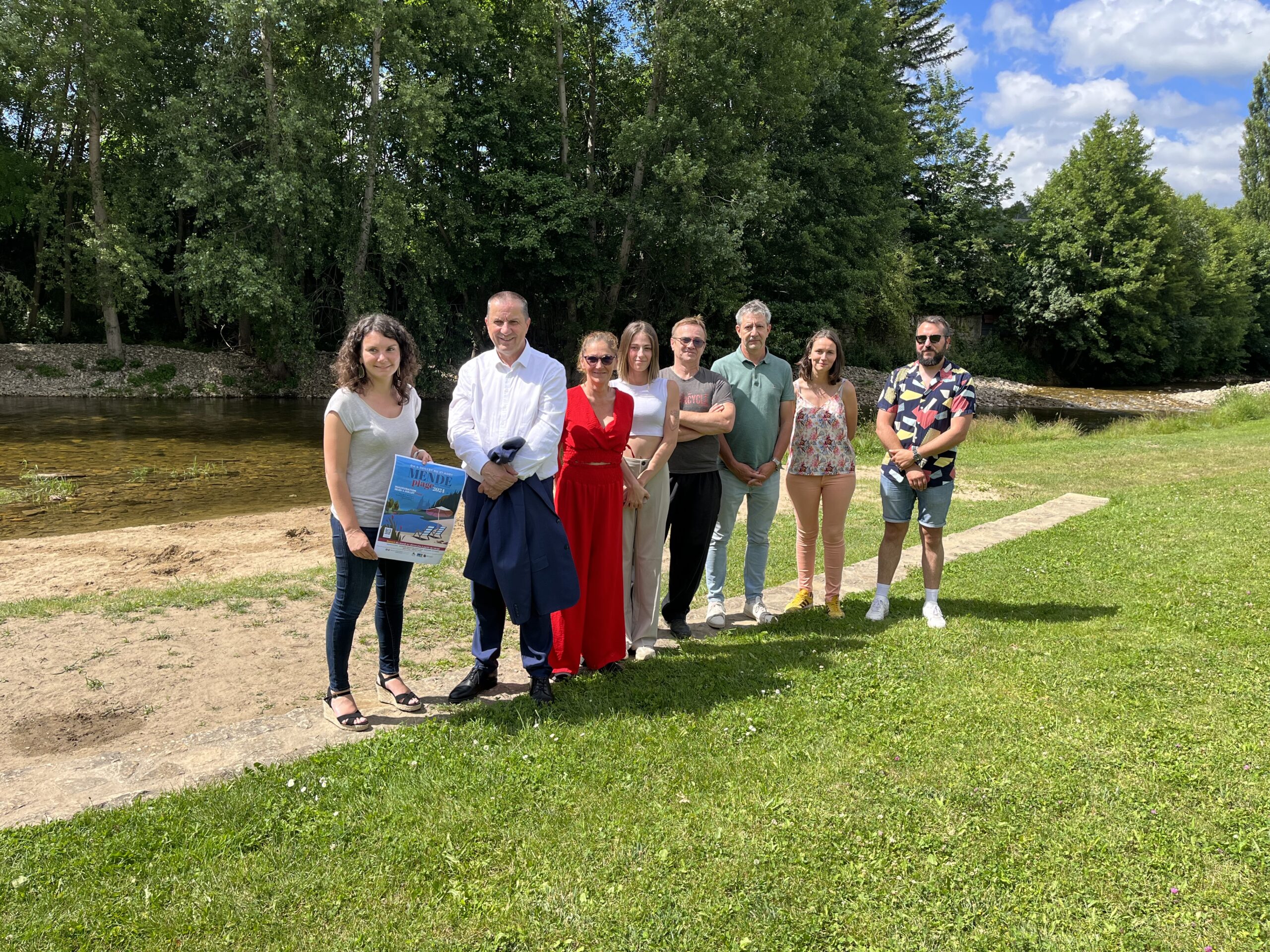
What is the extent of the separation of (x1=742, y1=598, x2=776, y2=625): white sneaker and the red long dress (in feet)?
4.86

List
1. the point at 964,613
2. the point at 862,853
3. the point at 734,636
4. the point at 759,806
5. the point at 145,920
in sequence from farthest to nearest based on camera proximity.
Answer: the point at 964,613 < the point at 734,636 < the point at 759,806 < the point at 862,853 < the point at 145,920

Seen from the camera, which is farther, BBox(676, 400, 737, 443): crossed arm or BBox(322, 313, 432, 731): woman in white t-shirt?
BBox(676, 400, 737, 443): crossed arm

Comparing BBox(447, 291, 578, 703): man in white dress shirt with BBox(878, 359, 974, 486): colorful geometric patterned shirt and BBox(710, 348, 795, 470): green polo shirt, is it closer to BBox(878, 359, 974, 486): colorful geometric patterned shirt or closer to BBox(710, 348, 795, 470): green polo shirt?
BBox(710, 348, 795, 470): green polo shirt

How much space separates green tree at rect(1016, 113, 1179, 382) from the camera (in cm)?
3959

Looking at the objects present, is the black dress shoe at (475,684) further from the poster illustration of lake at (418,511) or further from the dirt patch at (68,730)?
the dirt patch at (68,730)

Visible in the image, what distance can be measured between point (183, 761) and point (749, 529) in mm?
3747

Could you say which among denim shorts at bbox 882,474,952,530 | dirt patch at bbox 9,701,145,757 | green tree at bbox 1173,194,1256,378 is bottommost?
dirt patch at bbox 9,701,145,757

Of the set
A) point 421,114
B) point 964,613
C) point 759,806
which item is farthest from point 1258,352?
point 759,806

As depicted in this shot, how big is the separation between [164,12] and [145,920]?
2863cm

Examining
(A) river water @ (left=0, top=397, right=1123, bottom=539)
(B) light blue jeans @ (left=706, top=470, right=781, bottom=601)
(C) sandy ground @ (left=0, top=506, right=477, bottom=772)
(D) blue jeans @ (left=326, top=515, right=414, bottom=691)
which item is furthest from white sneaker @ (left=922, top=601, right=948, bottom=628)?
(A) river water @ (left=0, top=397, right=1123, bottom=539)

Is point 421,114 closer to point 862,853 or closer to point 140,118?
point 140,118

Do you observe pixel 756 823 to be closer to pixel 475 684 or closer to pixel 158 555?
pixel 475 684

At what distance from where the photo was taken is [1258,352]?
51.3 metres

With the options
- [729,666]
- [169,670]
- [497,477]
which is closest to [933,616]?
[729,666]
